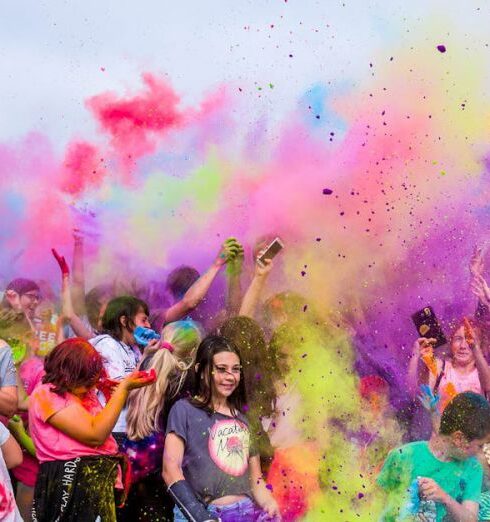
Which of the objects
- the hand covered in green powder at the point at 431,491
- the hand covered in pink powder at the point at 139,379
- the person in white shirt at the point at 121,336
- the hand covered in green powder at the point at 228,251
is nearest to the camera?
the hand covered in pink powder at the point at 139,379

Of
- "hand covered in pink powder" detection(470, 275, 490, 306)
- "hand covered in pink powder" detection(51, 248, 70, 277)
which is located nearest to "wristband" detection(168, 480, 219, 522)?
"hand covered in pink powder" detection(51, 248, 70, 277)

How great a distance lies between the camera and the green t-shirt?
4.79 metres

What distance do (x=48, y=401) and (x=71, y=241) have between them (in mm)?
1659

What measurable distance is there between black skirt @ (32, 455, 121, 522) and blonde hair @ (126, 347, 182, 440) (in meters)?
0.58

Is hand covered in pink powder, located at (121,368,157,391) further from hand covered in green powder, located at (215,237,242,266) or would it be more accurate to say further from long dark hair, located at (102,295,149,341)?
hand covered in green powder, located at (215,237,242,266)

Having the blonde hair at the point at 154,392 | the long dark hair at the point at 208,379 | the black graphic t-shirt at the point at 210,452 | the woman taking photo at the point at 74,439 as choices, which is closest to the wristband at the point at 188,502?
the black graphic t-shirt at the point at 210,452

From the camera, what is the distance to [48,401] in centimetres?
428

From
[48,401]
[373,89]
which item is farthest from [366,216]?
[48,401]

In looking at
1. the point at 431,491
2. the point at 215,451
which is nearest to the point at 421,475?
the point at 431,491

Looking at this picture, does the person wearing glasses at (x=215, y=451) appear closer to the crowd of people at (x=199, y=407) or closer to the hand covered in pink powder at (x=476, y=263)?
the crowd of people at (x=199, y=407)

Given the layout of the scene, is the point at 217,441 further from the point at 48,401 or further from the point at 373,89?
the point at 373,89

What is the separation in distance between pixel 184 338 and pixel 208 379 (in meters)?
0.52

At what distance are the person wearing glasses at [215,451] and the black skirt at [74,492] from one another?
309mm

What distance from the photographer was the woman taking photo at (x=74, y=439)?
416 cm
